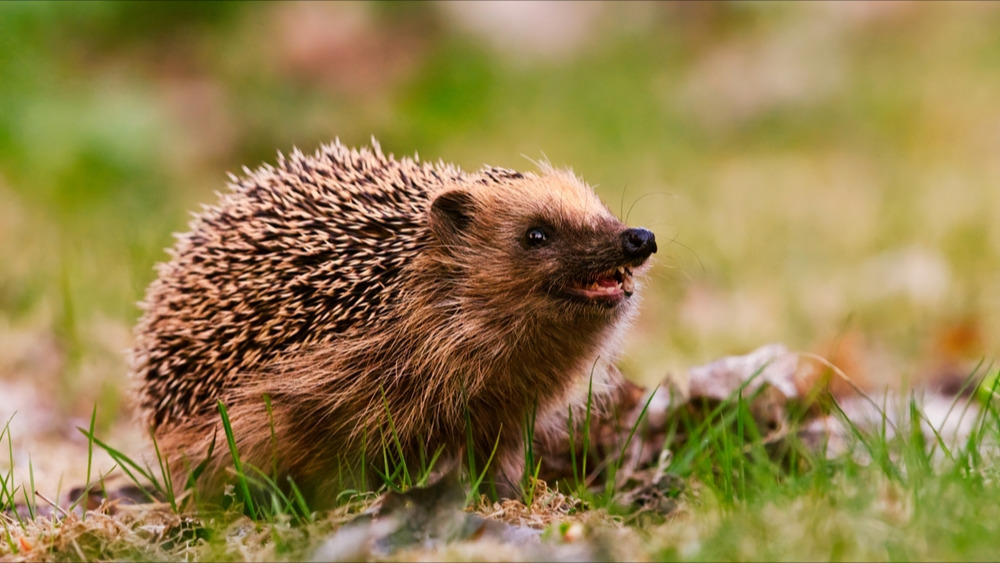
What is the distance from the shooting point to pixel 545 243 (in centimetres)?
465

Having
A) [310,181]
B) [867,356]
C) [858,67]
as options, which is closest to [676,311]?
[867,356]

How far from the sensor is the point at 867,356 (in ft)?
24.6

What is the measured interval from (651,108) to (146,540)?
11.0m

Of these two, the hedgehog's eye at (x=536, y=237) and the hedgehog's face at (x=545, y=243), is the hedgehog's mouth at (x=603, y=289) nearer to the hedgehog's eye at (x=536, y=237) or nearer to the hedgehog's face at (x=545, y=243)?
the hedgehog's face at (x=545, y=243)

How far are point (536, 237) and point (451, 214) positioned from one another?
377 mm

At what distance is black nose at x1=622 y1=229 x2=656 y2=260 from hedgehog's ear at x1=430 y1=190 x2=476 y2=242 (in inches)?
27.6

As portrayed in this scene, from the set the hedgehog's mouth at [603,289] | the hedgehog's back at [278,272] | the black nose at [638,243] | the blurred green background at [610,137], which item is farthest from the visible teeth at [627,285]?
the blurred green background at [610,137]

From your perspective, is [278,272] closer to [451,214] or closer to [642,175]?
[451,214]

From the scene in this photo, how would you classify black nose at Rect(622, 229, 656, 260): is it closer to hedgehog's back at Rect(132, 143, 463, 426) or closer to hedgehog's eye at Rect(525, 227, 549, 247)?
hedgehog's eye at Rect(525, 227, 549, 247)

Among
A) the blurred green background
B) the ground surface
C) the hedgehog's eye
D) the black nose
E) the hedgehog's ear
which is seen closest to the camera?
the ground surface

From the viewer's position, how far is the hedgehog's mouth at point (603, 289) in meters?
4.57

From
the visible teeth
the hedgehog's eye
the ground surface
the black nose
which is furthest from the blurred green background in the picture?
the black nose

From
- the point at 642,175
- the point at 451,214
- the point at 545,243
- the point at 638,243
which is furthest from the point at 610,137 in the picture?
the point at 638,243

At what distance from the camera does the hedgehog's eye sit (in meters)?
4.66
